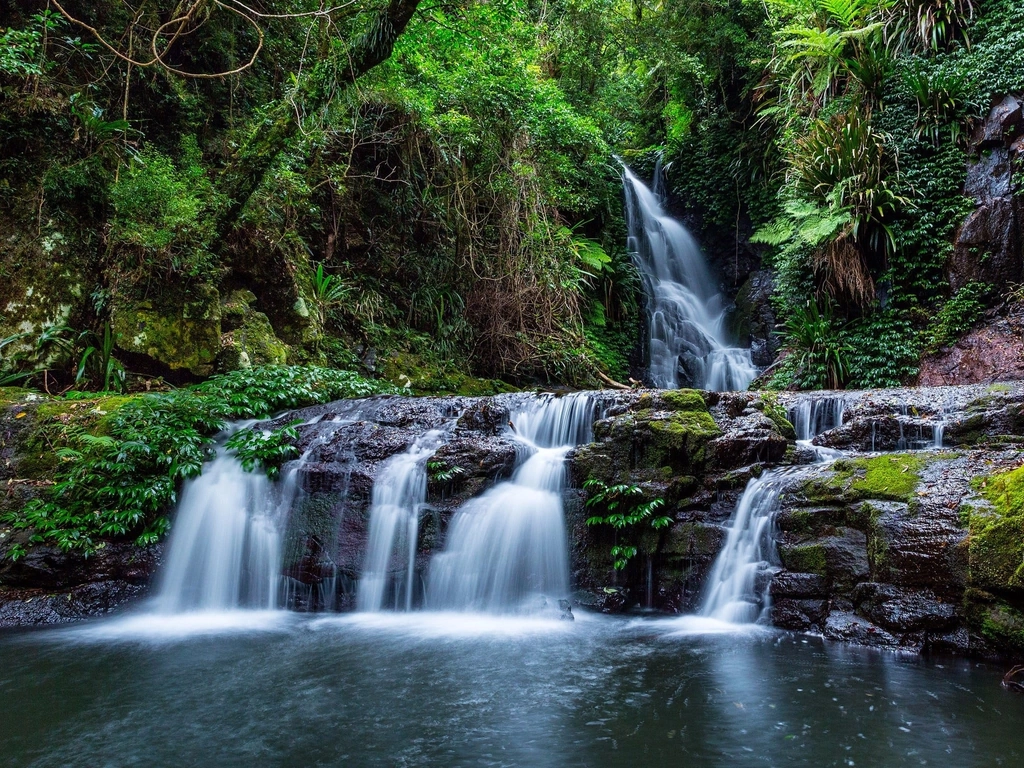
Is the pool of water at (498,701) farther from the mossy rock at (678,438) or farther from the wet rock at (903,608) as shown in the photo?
the mossy rock at (678,438)

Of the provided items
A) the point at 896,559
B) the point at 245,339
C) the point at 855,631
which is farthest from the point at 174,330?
the point at 896,559

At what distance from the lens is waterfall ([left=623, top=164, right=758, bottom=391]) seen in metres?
13.0

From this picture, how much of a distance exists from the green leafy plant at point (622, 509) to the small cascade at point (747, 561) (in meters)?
0.55

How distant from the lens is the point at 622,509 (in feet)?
18.7

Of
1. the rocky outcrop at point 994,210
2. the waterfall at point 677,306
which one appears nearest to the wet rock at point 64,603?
the waterfall at point 677,306

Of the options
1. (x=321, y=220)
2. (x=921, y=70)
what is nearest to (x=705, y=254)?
(x=921, y=70)

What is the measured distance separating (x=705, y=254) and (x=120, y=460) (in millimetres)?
13309

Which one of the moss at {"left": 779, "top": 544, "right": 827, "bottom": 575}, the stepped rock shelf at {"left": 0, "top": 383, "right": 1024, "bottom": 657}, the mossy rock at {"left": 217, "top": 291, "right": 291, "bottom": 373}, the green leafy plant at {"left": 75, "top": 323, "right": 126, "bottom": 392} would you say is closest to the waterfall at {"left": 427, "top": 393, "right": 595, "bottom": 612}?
the stepped rock shelf at {"left": 0, "top": 383, "right": 1024, "bottom": 657}

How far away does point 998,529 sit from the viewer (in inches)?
157

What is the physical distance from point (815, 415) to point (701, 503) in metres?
2.21

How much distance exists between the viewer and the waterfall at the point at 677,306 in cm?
1299

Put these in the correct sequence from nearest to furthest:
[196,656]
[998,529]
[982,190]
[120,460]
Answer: [998,529] < [196,656] < [120,460] < [982,190]

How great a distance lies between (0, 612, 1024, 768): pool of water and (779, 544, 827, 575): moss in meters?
0.51

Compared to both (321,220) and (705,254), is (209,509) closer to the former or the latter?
(321,220)
